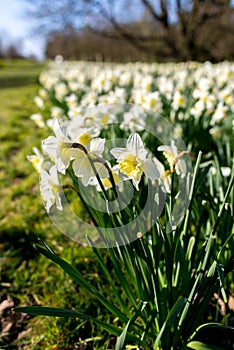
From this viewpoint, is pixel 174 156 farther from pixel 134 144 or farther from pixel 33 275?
pixel 33 275

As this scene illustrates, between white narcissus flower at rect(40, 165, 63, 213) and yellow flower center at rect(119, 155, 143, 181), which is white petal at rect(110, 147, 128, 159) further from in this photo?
white narcissus flower at rect(40, 165, 63, 213)

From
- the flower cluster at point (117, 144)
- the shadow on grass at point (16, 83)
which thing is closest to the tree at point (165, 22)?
the shadow on grass at point (16, 83)

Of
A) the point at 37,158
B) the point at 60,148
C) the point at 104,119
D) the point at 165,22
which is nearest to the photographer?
the point at 60,148

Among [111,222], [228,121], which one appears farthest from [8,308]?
[228,121]

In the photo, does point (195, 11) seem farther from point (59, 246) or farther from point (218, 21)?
point (59, 246)

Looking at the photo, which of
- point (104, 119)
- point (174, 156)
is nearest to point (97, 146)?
point (174, 156)

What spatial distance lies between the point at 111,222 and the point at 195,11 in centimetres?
1103

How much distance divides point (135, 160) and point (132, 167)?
2 cm

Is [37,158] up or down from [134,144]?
down

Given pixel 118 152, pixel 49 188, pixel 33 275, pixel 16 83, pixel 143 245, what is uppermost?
pixel 16 83

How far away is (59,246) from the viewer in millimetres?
2033

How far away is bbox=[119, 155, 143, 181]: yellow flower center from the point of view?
1000mm

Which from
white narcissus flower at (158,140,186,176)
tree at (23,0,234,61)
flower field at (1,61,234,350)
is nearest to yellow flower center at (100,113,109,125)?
flower field at (1,61,234,350)

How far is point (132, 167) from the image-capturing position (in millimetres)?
1015
